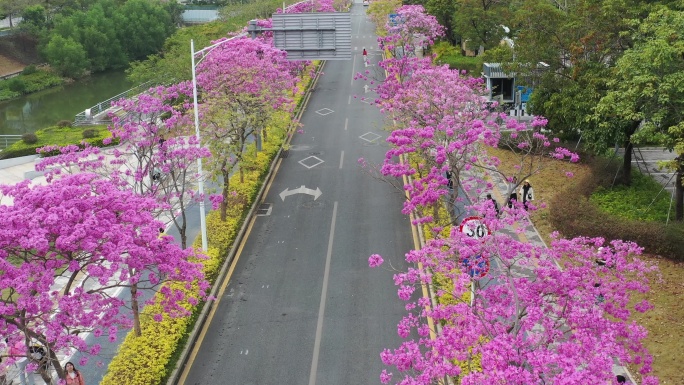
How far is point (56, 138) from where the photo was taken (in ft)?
127

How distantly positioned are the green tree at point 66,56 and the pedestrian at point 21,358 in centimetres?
5557

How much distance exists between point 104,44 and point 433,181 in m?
60.7

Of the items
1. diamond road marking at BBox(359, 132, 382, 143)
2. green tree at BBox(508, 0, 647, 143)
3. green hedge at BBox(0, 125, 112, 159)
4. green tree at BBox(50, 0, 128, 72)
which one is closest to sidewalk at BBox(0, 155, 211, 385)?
green hedge at BBox(0, 125, 112, 159)

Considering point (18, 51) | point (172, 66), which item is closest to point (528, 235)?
point (172, 66)

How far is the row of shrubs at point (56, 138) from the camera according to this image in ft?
120

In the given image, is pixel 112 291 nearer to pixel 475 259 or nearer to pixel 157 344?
pixel 157 344

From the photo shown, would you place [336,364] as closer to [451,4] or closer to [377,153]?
[377,153]

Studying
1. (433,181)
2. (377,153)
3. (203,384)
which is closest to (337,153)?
(377,153)

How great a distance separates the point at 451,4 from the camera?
172 feet

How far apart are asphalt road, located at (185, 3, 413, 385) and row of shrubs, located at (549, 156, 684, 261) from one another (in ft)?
18.9

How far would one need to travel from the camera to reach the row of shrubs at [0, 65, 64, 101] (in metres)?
60.1

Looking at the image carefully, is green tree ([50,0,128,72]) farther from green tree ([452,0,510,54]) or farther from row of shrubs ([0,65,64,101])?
green tree ([452,0,510,54])

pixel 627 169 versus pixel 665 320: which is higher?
pixel 627 169

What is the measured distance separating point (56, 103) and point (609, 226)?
54.0 metres
